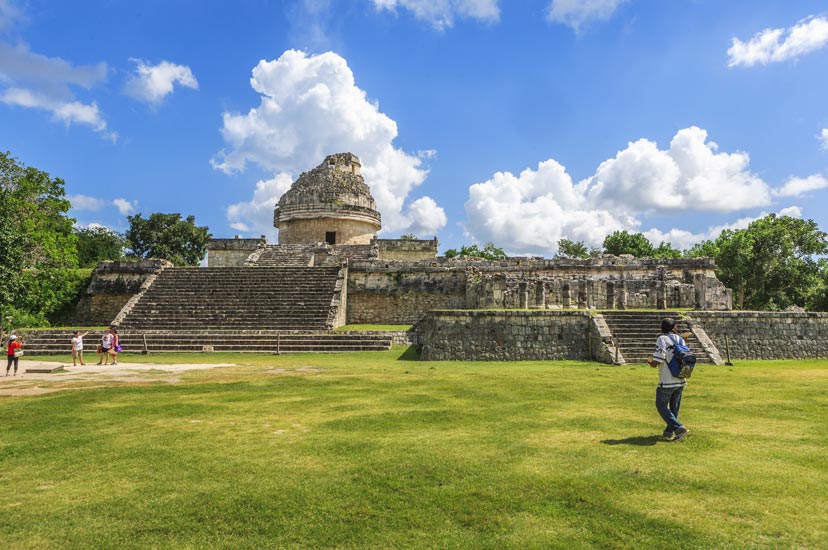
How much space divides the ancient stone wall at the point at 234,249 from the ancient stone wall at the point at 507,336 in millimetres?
15104

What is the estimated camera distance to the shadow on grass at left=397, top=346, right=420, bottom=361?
1420 cm

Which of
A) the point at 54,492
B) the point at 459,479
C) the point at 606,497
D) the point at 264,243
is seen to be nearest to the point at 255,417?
the point at 54,492

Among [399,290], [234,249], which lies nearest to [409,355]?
[399,290]

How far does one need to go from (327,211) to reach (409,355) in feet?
50.0

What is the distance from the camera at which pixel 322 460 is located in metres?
4.81

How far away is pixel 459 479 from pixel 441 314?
33.4 feet

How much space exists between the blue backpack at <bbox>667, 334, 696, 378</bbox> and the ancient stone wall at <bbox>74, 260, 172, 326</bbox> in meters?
20.7

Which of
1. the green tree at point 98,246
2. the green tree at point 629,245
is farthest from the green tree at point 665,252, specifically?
the green tree at point 98,246

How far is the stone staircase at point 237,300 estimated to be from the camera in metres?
18.0

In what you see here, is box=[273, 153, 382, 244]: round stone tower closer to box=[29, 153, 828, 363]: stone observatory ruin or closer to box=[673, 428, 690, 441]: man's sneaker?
box=[29, 153, 828, 363]: stone observatory ruin

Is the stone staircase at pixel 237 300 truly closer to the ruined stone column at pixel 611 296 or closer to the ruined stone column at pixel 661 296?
the ruined stone column at pixel 611 296

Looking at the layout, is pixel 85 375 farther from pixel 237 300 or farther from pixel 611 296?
pixel 611 296

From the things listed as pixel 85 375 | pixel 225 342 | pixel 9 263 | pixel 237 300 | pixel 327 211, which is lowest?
pixel 85 375

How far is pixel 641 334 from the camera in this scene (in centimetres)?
1394
